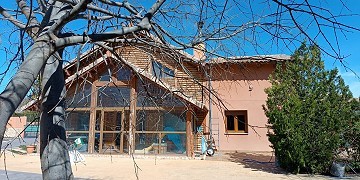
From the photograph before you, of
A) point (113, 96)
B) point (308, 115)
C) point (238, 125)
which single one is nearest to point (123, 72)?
point (113, 96)

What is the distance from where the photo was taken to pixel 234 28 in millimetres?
3311

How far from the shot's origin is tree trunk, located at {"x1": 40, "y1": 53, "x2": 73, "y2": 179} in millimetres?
2576

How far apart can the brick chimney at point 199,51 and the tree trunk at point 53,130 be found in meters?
1.55

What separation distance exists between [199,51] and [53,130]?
190 cm

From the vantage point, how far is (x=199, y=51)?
3.53 m

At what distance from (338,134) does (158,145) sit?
903 cm

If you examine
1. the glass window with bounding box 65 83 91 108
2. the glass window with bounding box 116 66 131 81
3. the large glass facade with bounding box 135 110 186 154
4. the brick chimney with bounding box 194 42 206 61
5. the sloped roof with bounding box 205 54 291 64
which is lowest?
the large glass facade with bounding box 135 110 186 154

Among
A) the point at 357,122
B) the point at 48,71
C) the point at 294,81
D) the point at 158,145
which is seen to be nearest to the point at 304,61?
the point at 294,81

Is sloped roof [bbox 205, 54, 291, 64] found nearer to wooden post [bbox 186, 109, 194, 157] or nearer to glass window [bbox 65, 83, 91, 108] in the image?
glass window [bbox 65, 83, 91, 108]

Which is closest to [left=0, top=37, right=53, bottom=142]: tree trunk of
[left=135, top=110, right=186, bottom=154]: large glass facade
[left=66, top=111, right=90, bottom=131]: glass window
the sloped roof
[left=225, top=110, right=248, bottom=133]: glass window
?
the sloped roof

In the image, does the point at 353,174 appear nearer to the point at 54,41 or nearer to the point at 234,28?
the point at 234,28

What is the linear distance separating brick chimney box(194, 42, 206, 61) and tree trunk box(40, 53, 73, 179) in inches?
61.0

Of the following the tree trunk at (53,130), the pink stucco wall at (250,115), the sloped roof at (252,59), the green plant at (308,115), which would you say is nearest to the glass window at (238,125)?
the pink stucco wall at (250,115)

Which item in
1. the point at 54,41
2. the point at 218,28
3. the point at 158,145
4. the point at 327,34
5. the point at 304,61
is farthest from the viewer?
the point at 158,145
